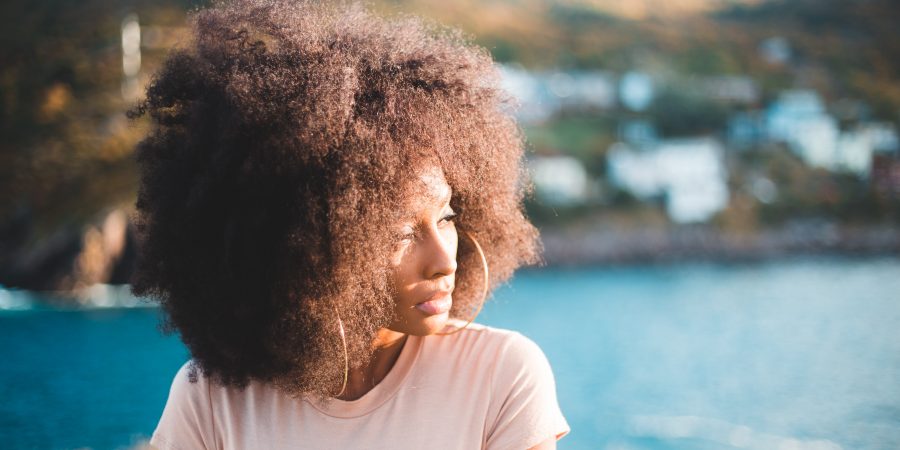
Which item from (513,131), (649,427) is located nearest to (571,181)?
(649,427)

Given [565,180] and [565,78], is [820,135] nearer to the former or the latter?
[565,78]

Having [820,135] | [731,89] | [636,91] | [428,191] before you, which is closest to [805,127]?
[820,135]

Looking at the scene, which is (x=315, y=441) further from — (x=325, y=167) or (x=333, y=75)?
(x=333, y=75)

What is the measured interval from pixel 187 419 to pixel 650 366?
30612 mm

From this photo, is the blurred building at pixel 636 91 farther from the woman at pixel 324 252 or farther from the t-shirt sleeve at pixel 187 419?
the t-shirt sleeve at pixel 187 419

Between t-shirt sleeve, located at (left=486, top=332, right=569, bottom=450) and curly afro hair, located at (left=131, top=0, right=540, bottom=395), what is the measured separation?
0.92 ft

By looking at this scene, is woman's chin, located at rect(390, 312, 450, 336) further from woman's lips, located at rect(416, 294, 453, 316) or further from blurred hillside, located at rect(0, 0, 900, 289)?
blurred hillside, located at rect(0, 0, 900, 289)

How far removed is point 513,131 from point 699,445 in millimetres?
21488

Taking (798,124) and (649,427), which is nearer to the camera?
(649,427)

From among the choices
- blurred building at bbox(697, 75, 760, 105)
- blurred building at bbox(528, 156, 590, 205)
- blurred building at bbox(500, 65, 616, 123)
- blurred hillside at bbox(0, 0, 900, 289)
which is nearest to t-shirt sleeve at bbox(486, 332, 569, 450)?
blurred hillside at bbox(0, 0, 900, 289)

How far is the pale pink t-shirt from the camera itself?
5.33 feet

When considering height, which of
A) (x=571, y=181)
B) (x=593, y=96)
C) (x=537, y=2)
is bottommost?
(x=571, y=181)

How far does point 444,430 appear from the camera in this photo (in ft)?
5.34

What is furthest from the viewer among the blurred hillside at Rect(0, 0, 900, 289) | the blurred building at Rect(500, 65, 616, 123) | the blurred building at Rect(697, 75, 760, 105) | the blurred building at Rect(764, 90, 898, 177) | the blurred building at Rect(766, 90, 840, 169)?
the blurred building at Rect(697, 75, 760, 105)
